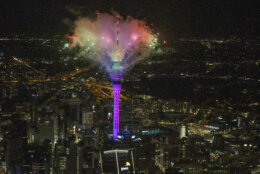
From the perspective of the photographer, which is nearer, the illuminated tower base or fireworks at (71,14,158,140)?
fireworks at (71,14,158,140)

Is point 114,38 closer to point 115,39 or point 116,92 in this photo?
point 115,39

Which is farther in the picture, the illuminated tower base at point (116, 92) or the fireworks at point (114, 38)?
the illuminated tower base at point (116, 92)

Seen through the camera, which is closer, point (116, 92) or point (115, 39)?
point (115, 39)

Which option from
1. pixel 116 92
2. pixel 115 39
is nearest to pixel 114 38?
pixel 115 39

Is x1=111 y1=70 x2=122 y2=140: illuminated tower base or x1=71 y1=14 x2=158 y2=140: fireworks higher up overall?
x1=71 y1=14 x2=158 y2=140: fireworks

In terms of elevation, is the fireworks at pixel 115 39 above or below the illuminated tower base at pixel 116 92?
above

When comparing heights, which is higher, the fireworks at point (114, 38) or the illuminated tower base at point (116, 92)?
the fireworks at point (114, 38)

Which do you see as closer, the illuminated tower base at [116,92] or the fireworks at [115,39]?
the fireworks at [115,39]

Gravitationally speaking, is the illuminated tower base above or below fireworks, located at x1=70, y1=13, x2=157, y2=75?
below

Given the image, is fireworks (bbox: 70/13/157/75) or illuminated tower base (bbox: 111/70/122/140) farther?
illuminated tower base (bbox: 111/70/122/140)

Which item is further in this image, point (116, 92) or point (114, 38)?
point (116, 92)

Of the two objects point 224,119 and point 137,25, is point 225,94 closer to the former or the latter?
point 224,119
